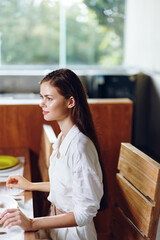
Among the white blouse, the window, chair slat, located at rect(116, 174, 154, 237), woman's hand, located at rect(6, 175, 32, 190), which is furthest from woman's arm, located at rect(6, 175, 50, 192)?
the window

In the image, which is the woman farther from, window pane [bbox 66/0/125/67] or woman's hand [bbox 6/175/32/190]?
window pane [bbox 66/0/125/67]

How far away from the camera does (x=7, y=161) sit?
1.66 meters

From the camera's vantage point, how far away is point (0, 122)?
2049 millimetres

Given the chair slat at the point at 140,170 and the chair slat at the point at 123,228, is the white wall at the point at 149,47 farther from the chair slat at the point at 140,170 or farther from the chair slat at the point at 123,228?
the chair slat at the point at 140,170

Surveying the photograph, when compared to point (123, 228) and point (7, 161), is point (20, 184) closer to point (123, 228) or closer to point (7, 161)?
point (7, 161)

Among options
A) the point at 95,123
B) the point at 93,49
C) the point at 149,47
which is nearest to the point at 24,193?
the point at 95,123

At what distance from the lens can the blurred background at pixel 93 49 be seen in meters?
4.12

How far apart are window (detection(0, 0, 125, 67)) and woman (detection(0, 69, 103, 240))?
3602 millimetres

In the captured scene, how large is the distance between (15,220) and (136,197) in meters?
0.47

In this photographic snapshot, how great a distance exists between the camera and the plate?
1.19 meters

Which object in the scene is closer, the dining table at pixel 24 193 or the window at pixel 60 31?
the dining table at pixel 24 193

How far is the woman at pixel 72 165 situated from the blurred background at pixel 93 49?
111 inches

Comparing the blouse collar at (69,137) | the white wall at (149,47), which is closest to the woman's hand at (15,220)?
the blouse collar at (69,137)

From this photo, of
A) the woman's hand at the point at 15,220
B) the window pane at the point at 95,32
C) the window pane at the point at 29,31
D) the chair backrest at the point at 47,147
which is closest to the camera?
the woman's hand at the point at 15,220
